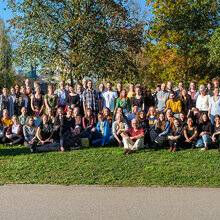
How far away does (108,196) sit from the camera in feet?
16.8

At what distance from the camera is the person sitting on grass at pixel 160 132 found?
9586mm

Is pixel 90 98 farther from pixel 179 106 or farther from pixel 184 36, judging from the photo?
pixel 184 36

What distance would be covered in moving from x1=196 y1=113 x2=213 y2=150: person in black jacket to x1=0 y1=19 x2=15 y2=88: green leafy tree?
40.1 metres

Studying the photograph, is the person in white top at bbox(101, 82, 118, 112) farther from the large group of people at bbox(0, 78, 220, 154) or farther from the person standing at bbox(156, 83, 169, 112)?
the person standing at bbox(156, 83, 169, 112)

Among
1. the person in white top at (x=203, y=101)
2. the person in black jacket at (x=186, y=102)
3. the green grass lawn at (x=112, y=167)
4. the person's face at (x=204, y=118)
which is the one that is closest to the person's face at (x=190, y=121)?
the person's face at (x=204, y=118)

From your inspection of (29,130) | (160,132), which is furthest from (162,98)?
(29,130)

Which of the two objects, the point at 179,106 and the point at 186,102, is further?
the point at 186,102

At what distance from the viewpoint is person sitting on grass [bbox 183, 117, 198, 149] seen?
9.35 m

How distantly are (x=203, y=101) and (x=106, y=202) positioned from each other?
21.8 ft

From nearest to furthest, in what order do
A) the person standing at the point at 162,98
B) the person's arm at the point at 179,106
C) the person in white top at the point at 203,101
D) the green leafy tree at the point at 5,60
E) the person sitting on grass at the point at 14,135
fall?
1. the person sitting on grass at the point at 14,135
2. the person in white top at the point at 203,101
3. the person's arm at the point at 179,106
4. the person standing at the point at 162,98
5. the green leafy tree at the point at 5,60

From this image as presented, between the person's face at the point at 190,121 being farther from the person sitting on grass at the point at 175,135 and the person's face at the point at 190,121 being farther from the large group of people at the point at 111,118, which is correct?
the person sitting on grass at the point at 175,135

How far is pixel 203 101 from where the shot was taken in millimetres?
10328

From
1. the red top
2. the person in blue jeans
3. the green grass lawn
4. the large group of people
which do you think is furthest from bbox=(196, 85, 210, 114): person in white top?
the person in blue jeans

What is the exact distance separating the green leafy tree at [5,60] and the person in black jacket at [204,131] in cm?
4006
